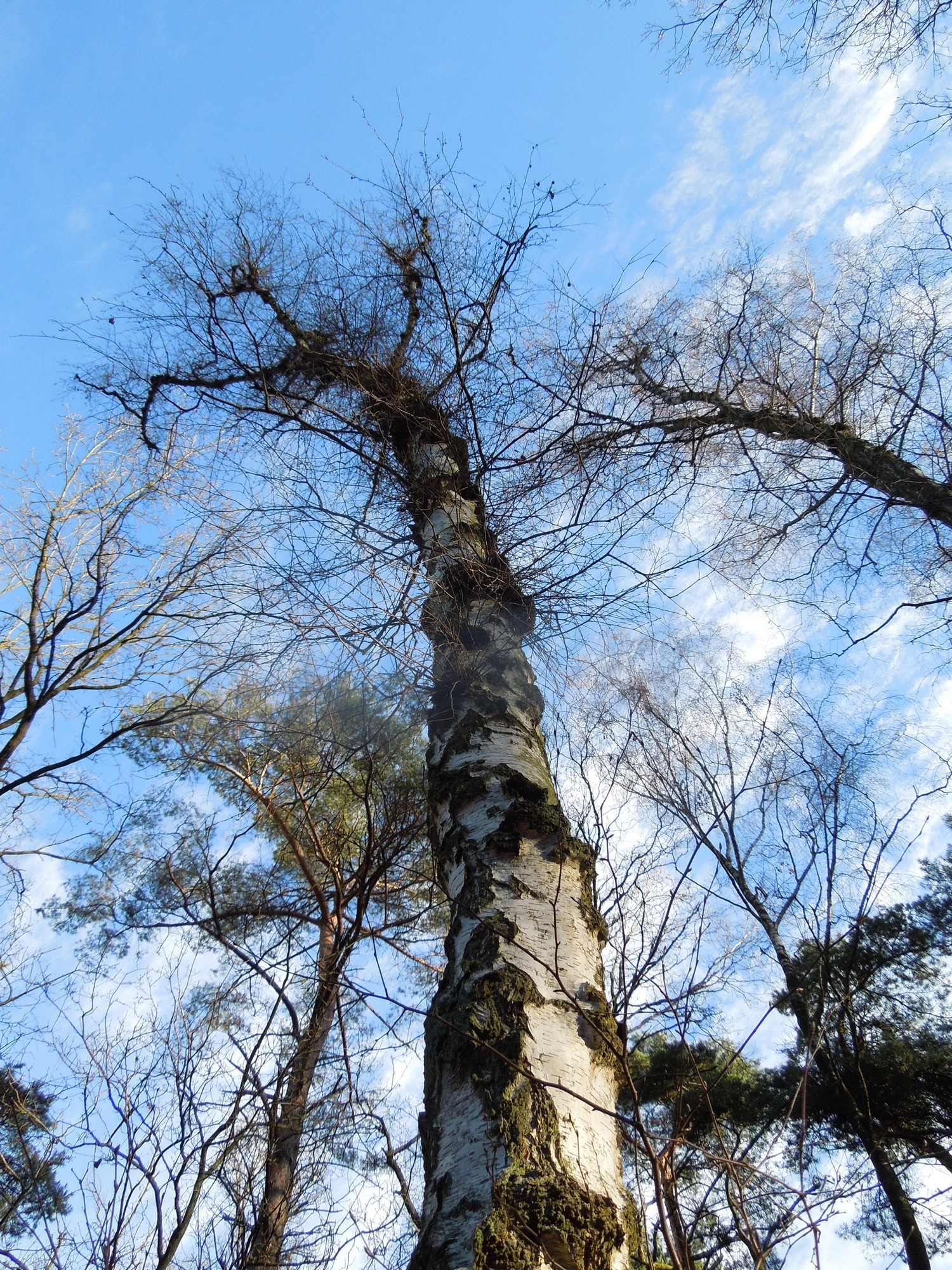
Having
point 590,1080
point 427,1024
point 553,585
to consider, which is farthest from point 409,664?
point 590,1080

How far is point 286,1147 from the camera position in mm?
3486

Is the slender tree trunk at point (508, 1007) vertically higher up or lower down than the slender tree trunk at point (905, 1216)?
higher up

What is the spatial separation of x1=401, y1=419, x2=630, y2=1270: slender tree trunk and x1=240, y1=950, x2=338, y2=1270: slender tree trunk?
1.16m

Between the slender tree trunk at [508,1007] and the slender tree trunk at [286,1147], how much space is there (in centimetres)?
116

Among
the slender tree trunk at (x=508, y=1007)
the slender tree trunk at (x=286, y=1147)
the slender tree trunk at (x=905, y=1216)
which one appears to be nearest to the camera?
the slender tree trunk at (x=508, y=1007)

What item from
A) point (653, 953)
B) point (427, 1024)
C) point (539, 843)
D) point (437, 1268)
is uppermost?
point (539, 843)

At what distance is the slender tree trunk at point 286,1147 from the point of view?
3.07m

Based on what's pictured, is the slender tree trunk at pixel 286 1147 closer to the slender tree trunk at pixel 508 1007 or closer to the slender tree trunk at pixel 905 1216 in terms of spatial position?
the slender tree trunk at pixel 508 1007

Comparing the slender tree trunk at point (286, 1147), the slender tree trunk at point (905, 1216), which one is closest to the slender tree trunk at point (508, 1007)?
the slender tree trunk at point (286, 1147)

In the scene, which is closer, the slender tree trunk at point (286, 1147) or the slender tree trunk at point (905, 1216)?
the slender tree trunk at point (905, 1216)

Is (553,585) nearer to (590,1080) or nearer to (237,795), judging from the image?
(590,1080)

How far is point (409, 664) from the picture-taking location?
2752 millimetres

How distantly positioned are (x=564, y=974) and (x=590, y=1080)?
23cm

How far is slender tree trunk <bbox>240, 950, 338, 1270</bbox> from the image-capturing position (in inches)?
121
